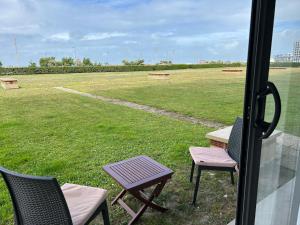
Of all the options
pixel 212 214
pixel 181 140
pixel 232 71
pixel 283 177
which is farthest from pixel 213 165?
pixel 232 71

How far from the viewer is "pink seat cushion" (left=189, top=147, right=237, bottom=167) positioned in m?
2.59

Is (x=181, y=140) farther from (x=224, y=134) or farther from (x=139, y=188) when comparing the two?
(x=139, y=188)

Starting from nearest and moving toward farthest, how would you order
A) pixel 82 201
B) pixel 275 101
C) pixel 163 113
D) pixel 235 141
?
pixel 275 101 → pixel 82 201 → pixel 235 141 → pixel 163 113

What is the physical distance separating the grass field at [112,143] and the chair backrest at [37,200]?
Answer: 3.07 ft

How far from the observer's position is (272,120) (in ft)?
3.92

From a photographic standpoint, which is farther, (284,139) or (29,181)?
(29,181)

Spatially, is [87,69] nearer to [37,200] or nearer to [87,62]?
[87,62]

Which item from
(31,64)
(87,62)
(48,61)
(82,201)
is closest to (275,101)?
(82,201)

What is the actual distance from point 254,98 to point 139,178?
143 centimetres

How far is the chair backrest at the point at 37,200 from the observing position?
1.52 meters

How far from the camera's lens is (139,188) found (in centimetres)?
224

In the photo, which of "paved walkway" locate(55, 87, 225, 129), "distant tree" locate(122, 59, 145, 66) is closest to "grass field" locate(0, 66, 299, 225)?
"paved walkway" locate(55, 87, 225, 129)

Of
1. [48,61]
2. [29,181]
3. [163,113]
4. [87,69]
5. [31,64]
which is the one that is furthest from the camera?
[48,61]

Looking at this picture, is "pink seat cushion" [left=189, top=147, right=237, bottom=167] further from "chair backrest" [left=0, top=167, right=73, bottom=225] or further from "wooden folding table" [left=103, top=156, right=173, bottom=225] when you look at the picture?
"chair backrest" [left=0, top=167, right=73, bottom=225]
